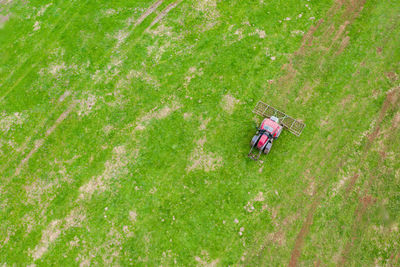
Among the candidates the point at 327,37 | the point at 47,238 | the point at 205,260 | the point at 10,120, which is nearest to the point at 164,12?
the point at 327,37

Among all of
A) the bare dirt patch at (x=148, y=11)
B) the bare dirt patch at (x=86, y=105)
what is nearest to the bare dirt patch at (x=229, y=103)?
the bare dirt patch at (x=86, y=105)

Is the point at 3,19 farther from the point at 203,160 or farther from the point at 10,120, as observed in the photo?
the point at 203,160

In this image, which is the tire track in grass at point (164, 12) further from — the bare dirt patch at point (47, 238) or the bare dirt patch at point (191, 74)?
the bare dirt patch at point (47, 238)

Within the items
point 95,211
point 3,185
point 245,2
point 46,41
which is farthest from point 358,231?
point 46,41

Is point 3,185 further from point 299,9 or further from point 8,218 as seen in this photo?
point 299,9

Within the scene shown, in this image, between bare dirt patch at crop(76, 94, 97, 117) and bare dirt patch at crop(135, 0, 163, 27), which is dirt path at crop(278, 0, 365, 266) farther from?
bare dirt patch at crop(76, 94, 97, 117)
